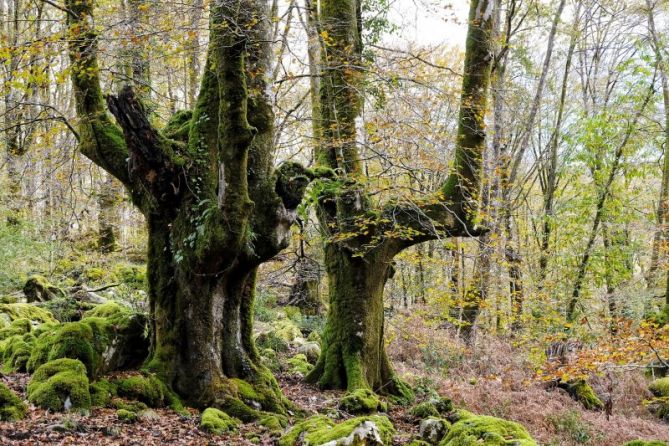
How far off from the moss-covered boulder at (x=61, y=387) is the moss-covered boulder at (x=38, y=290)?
18.7 ft

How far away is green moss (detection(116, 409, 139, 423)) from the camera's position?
521cm

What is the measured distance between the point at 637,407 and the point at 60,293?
13245mm

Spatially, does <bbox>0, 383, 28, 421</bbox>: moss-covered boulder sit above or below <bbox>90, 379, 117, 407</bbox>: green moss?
above

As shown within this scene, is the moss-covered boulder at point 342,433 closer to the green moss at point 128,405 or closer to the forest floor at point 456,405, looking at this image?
the forest floor at point 456,405

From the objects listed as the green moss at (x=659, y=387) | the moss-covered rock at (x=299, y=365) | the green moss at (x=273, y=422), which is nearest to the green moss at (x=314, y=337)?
the moss-covered rock at (x=299, y=365)

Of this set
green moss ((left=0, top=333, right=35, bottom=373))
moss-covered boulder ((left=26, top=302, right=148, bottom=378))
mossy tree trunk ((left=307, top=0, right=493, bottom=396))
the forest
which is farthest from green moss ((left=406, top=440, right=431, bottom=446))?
green moss ((left=0, top=333, right=35, bottom=373))

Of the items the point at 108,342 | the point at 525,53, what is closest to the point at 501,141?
the point at 525,53

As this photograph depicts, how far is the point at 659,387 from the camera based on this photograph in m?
11.8

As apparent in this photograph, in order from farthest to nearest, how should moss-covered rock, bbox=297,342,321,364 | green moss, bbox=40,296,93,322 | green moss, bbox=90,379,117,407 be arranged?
moss-covered rock, bbox=297,342,321,364 < green moss, bbox=40,296,93,322 < green moss, bbox=90,379,117,407

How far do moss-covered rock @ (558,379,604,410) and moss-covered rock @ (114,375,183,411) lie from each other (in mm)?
8622

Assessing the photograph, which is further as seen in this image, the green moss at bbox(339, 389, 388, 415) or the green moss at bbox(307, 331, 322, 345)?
the green moss at bbox(307, 331, 322, 345)

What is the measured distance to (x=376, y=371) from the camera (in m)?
8.82

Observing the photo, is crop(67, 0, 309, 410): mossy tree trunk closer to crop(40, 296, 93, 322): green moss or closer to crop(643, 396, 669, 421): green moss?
crop(40, 296, 93, 322): green moss

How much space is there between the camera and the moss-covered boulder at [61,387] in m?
5.09
